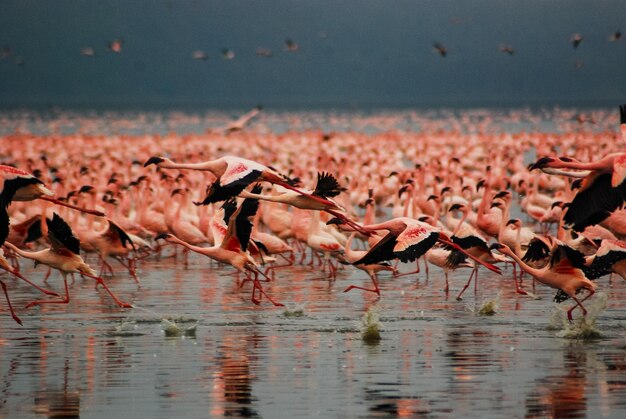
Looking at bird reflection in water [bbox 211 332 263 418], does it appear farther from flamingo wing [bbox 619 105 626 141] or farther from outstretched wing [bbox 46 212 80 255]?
flamingo wing [bbox 619 105 626 141]

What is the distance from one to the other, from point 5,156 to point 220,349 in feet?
88.6

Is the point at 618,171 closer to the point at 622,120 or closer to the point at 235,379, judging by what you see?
the point at 622,120

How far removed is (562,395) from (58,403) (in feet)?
11.6

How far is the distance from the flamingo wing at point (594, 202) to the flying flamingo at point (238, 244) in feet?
11.5

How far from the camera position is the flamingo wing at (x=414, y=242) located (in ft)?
36.7

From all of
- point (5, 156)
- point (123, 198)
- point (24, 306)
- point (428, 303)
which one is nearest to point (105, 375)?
point (24, 306)

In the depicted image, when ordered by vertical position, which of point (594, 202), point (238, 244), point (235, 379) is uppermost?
point (594, 202)

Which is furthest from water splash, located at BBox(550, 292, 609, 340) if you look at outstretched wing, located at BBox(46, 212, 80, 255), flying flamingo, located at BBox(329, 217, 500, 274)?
outstretched wing, located at BBox(46, 212, 80, 255)

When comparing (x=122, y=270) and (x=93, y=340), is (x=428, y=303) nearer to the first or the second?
(x=93, y=340)

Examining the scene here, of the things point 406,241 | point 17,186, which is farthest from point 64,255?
point 406,241

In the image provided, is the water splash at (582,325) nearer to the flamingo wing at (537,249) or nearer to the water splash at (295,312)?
the flamingo wing at (537,249)

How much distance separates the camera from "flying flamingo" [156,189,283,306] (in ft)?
42.4

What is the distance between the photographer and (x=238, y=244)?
13281mm

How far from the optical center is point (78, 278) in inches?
624
